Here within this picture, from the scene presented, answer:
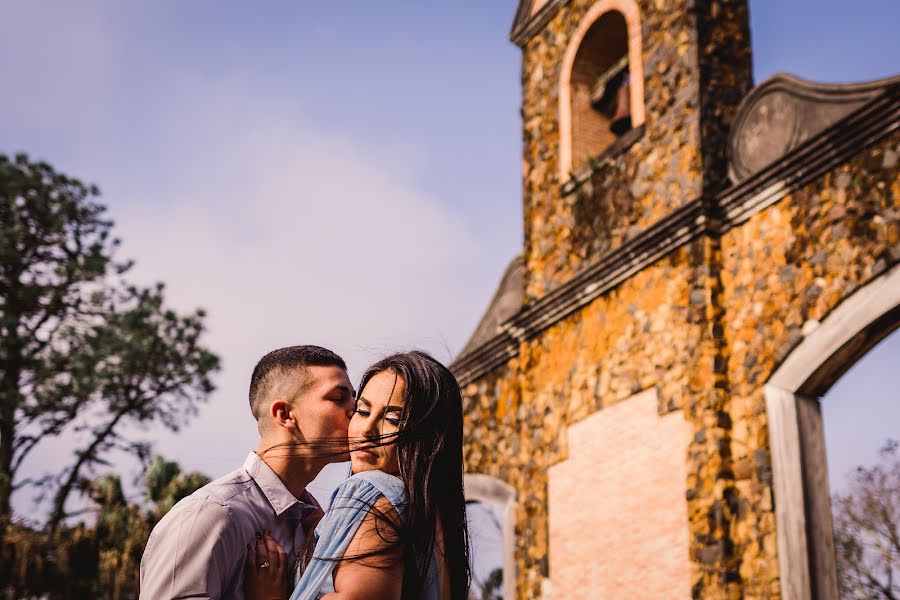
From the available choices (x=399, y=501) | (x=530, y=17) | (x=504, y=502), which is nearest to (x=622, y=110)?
(x=530, y=17)

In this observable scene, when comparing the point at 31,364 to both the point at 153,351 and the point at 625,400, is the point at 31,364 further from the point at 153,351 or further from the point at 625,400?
the point at 625,400

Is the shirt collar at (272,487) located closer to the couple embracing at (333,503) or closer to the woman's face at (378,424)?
the couple embracing at (333,503)

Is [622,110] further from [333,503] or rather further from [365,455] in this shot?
[333,503]

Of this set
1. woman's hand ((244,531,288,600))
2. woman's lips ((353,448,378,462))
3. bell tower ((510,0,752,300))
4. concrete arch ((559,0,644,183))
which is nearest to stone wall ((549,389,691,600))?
bell tower ((510,0,752,300))

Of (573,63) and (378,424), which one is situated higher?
(573,63)

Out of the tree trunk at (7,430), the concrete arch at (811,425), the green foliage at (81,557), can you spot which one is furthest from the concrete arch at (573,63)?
the tree trunk at (7,430)

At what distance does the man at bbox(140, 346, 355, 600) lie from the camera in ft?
8.38

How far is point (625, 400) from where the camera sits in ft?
23.9

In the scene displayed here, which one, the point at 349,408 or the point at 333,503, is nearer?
the point at 333,503

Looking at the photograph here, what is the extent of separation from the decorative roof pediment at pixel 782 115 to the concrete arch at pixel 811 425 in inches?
48.2

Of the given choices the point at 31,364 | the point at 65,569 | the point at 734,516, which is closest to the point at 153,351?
the point at 31,364

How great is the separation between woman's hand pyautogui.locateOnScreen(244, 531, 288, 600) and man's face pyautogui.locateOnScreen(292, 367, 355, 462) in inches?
13.8

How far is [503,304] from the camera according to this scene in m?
9.87

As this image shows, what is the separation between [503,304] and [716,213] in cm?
334
